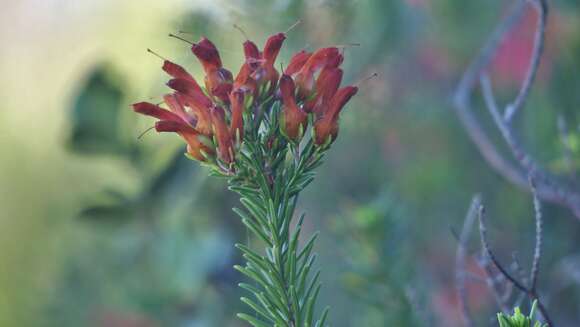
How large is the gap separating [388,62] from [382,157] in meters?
0.21

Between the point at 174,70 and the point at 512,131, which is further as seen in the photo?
the point at 512,131

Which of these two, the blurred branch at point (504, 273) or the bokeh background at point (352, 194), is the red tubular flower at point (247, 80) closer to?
the blurred branch at point (504, 273)

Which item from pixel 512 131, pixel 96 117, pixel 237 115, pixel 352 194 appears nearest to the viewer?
pixel 237 115

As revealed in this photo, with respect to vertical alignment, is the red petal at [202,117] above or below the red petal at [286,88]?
below

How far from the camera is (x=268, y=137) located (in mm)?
490

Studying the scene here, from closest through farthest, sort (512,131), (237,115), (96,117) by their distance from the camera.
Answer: (237,115) → (512,131) → (96,117)

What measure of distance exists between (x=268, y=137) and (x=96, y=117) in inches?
32.2

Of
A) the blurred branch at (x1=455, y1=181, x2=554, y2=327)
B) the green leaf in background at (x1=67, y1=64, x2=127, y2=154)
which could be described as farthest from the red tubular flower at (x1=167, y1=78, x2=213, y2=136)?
the green leaf in background at (x1=67, y1=64, x2=127, y2=154)

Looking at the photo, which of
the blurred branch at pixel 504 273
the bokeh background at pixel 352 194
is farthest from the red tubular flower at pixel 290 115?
the bokeh background at pixel 352 194

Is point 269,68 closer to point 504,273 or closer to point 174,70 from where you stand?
point 174,70

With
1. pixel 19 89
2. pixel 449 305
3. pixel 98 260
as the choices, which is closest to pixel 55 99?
pixel 19 89

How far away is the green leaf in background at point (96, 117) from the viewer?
125cm

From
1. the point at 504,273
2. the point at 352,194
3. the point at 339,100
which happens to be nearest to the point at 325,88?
the point at 339,100

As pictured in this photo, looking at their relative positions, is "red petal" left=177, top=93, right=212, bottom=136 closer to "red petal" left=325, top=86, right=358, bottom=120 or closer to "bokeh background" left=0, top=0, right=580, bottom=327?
"red petal" left=325, top=86, right=358, bottom=120
